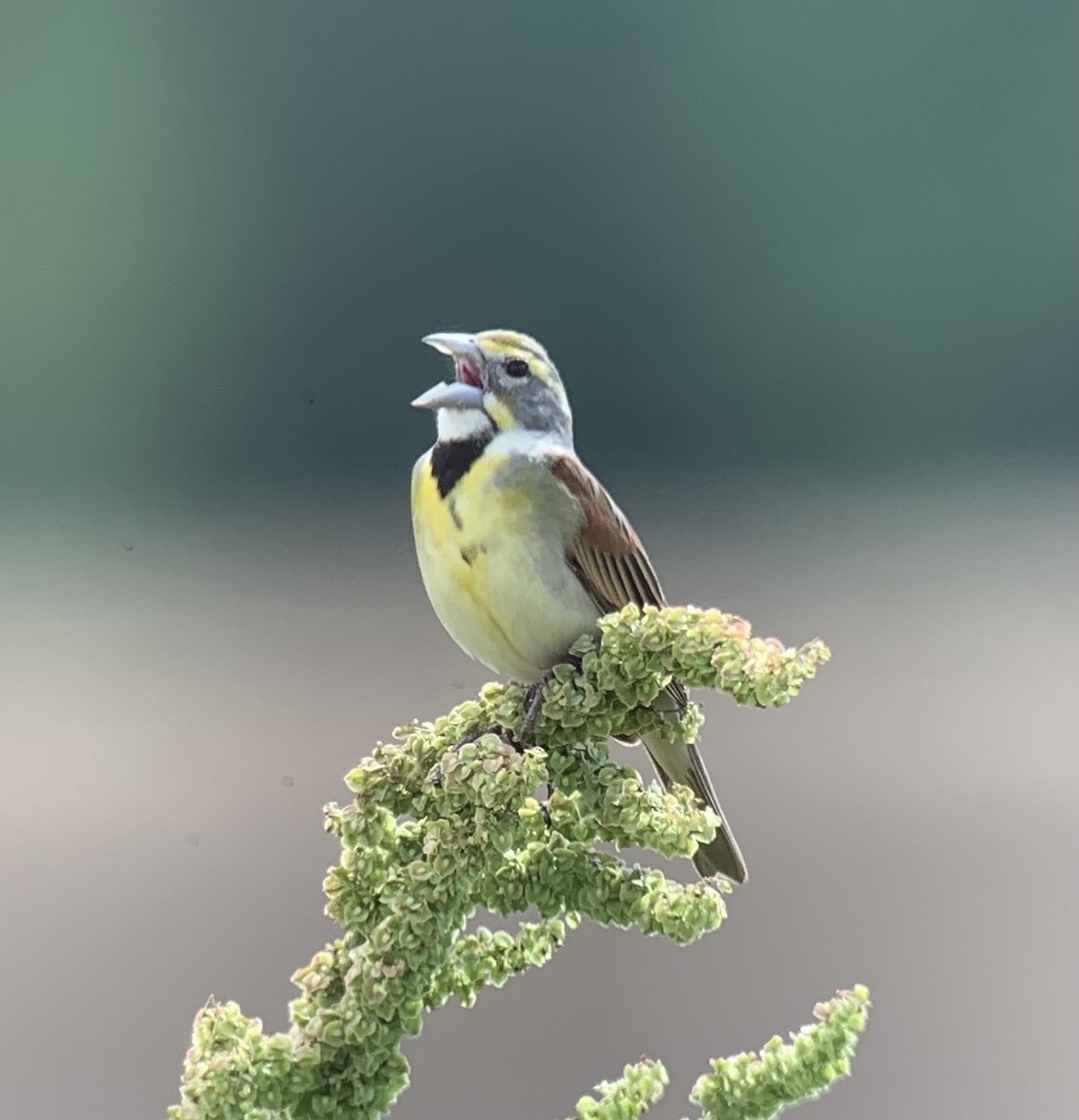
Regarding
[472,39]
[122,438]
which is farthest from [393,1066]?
[472,39]

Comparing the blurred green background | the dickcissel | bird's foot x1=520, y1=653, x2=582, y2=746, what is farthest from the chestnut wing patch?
the blurred green background

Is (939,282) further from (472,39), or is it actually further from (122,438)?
(122,438)

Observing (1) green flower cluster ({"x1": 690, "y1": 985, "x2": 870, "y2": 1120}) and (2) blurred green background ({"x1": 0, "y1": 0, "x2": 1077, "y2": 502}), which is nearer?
(1) green flower cluster ({"x1": 690, "y1": 985, "x2": 870, "y2": 1120})

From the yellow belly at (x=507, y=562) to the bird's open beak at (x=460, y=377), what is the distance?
0.13 feet

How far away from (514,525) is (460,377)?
0.10 metres

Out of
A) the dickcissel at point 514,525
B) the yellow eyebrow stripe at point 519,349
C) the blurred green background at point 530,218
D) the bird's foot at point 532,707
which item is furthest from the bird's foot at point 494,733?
the blurred green background at point 530,218

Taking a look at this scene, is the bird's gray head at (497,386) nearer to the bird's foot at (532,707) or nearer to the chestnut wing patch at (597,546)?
the chestnut wing patch at (597,546)

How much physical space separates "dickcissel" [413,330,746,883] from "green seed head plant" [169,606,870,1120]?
179 millimetres

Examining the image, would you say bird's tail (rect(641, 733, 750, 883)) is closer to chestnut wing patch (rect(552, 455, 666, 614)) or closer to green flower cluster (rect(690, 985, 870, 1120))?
chestnut wing patch (rect(552, 455, 666, 614))

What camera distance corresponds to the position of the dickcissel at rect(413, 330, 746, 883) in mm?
875

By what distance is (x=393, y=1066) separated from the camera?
2.00 ft

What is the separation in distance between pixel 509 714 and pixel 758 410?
1879mm

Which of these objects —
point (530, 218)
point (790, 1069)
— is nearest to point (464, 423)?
point (790, 1069)

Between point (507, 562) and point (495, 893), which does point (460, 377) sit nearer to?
point (507, 562)
